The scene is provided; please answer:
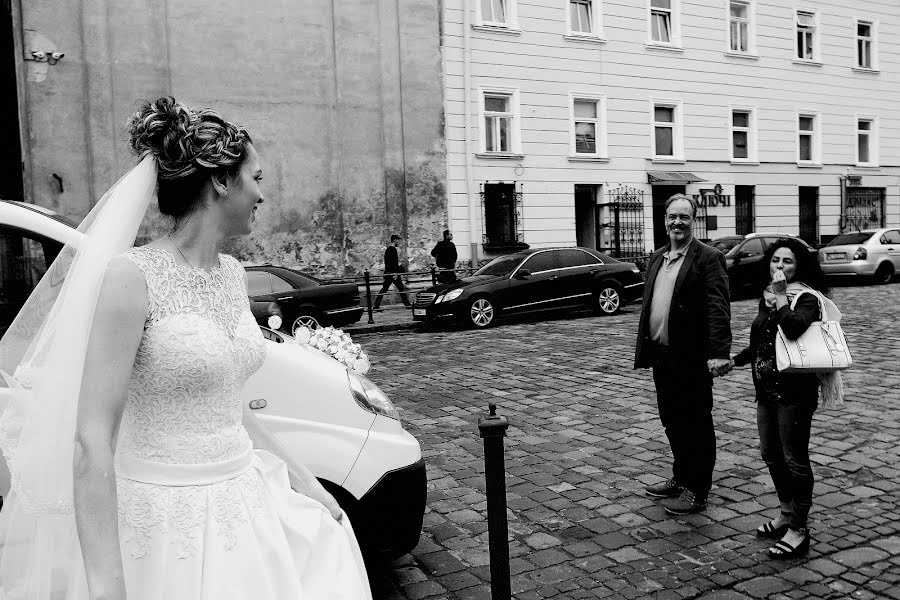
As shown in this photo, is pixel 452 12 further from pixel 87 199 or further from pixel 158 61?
pixel 87 199

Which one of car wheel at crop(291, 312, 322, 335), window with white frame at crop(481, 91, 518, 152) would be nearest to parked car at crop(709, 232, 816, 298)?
window with white frame at crop(481, 91, 518, 152)

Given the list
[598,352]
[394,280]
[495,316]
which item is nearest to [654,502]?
[598,352]

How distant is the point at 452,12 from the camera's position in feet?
72.6

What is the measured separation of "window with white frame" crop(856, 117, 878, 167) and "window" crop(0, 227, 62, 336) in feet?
106

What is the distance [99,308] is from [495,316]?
544 inches

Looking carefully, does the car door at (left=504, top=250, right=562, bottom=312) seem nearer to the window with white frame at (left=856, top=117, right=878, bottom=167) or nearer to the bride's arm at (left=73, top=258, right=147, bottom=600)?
the bride's arm at (left=73, top=258, right=147, bottom=600)

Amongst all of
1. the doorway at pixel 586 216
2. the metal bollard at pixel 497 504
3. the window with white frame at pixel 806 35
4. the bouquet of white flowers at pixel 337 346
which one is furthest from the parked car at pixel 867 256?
the metal bollard at pixel 497 504

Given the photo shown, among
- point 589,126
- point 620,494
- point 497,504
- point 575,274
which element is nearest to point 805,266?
point 620,494

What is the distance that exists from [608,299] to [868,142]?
19.6 metres

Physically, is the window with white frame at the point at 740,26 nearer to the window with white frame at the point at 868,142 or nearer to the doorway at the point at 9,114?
the window with white frame at the point at 868,142

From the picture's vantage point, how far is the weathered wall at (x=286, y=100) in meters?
18.9

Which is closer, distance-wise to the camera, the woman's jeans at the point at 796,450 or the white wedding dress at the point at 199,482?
the white wedding dress at the point at 199,482

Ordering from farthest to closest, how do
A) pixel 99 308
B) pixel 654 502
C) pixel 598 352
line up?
1. pixel 598 352
2. pixel 654 502
3. pixel 99 308

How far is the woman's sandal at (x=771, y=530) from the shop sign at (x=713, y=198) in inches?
881
